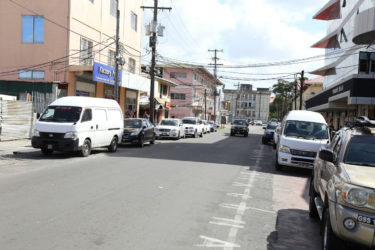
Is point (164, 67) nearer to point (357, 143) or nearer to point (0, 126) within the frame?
point (0, 126)

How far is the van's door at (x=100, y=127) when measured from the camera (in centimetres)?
1527

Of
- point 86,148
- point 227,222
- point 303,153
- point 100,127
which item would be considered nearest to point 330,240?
point 227,222

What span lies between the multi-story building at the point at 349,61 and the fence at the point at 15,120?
17.6 m

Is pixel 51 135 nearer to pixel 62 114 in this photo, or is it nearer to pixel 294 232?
pixel 62 114

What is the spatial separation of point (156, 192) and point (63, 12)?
19286 millimetres

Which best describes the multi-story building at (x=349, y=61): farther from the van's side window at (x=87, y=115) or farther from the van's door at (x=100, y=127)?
the van's side window at (x=87, y=115)

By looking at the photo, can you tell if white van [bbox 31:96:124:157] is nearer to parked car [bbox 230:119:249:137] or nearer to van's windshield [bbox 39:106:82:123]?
van's windshield [bbox 39:106:82:123]

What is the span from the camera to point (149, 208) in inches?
268

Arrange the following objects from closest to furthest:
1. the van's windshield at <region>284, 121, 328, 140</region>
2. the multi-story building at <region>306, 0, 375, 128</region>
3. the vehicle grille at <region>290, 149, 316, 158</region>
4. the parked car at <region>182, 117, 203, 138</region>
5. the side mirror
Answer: the side mirror, the vehicle grille at <region>290, 149, 316, 158</region>, the van's windshield at <region>284, 121, 328, 140</region>, the multi-story building at <region>306, 0, 375, 128</region>, the parked car at <region>182, 117, 203, 138</region>

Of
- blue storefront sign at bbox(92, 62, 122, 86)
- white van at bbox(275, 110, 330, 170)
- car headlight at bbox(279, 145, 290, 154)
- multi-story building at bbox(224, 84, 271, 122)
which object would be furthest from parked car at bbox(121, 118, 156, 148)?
multi-story building at bbox(224, 84, 271, 122)

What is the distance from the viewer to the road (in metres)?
5.17

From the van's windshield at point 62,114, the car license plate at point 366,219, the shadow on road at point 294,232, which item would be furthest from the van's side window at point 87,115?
the car license plate at point 366,219

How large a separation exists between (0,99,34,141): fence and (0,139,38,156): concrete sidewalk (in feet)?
1.98

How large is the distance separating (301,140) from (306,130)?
123cm
